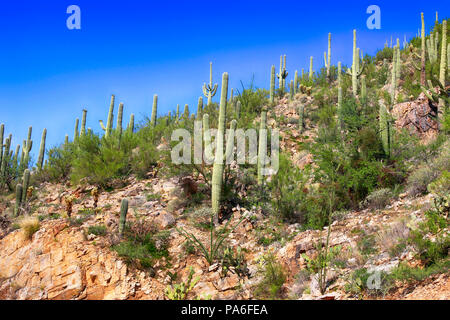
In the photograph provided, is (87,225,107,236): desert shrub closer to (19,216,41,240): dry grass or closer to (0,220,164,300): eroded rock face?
(0,220,164,300): eroded rock face

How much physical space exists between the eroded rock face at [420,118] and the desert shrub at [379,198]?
480 cm

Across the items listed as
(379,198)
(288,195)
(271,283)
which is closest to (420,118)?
(379,198)

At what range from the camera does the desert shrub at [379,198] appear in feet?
29.4

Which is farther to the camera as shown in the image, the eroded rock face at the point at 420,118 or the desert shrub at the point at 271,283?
the eroded rock face at the point at 420,118

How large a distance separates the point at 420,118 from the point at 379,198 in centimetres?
595

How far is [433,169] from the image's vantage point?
8969 mm

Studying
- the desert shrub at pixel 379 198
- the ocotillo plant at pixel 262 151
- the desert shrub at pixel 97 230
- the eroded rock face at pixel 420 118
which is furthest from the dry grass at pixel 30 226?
the eroded rock face at pixel 420 118

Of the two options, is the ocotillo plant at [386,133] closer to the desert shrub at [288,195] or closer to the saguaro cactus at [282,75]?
the desert shrub at [288,195]

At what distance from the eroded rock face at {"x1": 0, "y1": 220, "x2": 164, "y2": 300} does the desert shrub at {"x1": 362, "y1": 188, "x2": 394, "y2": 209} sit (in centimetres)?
580

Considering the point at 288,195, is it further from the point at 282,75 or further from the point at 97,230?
the point at 282,75

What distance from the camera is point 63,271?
8.05 metres

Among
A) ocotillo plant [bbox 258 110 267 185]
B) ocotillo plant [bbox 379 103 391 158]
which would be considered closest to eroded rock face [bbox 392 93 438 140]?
ocotillo plant [bbox 379 103 391 158]

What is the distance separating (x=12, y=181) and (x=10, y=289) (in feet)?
32.2
